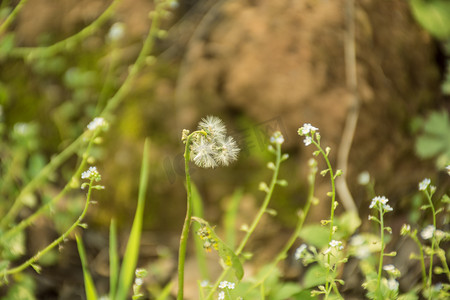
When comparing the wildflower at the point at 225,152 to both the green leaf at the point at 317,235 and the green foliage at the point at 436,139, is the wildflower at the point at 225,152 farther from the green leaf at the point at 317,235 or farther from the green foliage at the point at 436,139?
the green foliage at the point at 436,139

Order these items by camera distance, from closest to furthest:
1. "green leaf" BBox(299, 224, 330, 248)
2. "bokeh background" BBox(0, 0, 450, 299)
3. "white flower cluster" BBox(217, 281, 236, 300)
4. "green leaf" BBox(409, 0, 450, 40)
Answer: "white flower cluster" BBox(217, 281, 236, 300)
"green leaf" BBox(299, 224, 330, 248)
"bokeh background" BBox(0, 0, 450, 299)
"green leaf" BBox(409, 0, 450, 40)

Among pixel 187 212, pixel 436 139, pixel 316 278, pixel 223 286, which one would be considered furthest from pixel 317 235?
pixel 436 139

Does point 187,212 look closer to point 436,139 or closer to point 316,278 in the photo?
point 316,278

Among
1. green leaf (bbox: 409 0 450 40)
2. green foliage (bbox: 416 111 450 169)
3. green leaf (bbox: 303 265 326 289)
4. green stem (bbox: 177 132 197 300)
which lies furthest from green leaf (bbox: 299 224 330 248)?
green leaf (bbox: 409 0 450 40)

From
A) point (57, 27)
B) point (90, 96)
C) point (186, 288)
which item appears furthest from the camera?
point (57, 27)

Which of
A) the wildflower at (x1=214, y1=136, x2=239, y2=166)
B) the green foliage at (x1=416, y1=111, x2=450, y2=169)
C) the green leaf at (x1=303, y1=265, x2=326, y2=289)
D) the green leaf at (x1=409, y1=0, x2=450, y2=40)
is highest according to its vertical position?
the green leaf at (x1=409, y1=0, x2=450, y2=40)

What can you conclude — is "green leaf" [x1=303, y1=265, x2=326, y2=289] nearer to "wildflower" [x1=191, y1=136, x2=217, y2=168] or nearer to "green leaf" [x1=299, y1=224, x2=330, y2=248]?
"green leaf" [x1=299, y1=224, x2=330, y2=248]

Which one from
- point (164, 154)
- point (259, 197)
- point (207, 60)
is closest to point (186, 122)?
point (164, 154)

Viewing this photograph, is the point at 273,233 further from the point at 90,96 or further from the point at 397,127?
the point at 90,96
